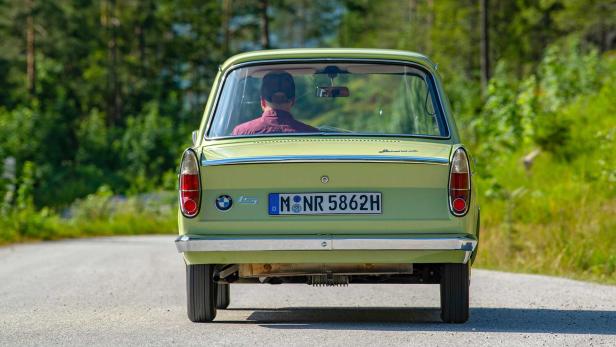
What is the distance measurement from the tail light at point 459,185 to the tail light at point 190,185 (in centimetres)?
156

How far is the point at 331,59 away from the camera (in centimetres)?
849

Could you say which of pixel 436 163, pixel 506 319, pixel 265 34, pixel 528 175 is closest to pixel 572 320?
pixel 506 319

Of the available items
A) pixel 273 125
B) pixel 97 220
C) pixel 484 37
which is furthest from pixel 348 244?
pixel 484 37

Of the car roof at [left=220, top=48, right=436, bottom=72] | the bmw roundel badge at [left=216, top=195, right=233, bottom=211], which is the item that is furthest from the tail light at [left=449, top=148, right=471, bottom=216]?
the bmw roundel badge at [left=216, top=195, right=233, bottom=211]

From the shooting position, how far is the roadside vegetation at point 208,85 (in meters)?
17.5

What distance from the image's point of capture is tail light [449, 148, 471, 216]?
758cm

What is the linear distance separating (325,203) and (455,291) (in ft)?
3.43

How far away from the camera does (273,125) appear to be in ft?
27.3

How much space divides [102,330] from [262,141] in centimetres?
157

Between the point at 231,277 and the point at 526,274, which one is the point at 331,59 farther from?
the point at 526,274

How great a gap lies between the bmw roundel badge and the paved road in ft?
2.49

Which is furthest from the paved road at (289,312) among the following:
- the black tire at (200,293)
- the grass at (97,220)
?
the grass at (97,220)

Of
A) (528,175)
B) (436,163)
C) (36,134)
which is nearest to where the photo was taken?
(436,163)

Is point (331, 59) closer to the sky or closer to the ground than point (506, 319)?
closer to the sky
